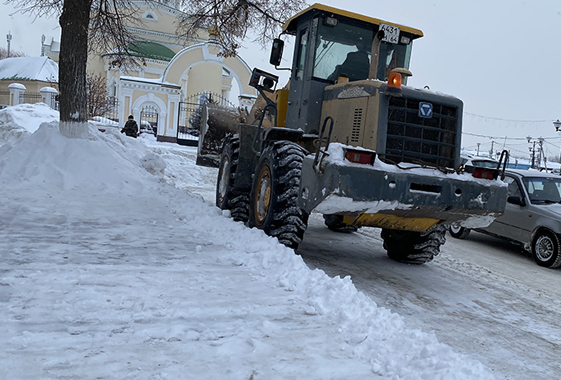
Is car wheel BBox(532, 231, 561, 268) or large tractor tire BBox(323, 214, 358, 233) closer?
car wheel BBox(532, 231, 561, 268)

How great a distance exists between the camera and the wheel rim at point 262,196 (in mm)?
6059

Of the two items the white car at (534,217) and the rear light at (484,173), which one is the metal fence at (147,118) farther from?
the rear light at (484,173)

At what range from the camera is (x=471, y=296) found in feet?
17.9

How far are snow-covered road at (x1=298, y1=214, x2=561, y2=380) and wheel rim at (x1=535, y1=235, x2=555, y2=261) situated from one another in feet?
0.83

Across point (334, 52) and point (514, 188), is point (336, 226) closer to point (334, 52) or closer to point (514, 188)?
point (334, 52)

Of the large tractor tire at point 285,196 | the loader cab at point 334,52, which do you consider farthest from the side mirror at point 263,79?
the large tractor tire at point 285,196

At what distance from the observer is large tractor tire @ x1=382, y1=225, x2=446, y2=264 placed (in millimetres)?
6539

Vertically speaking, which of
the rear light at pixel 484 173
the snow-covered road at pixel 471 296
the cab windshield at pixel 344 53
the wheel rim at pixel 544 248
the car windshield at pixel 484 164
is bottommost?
the snow-covered road at pixel 471 296

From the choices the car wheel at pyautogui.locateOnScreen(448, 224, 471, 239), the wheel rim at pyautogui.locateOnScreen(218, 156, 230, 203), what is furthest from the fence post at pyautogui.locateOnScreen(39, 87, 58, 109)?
the car wheel at pyautogui.locateOnScreen(448, 224, 471, 239)

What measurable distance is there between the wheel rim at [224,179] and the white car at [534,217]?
3928 mm

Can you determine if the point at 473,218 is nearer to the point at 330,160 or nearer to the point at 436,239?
the point at 436,239

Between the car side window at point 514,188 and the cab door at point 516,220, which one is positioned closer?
the cab door at point 516,220

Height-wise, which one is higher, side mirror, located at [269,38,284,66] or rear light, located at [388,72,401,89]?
side mirror, located at [269,38,284,66]

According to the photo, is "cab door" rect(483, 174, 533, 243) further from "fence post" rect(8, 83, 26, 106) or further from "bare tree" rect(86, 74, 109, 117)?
"fence post" rect(8, 83, 26, 106)
